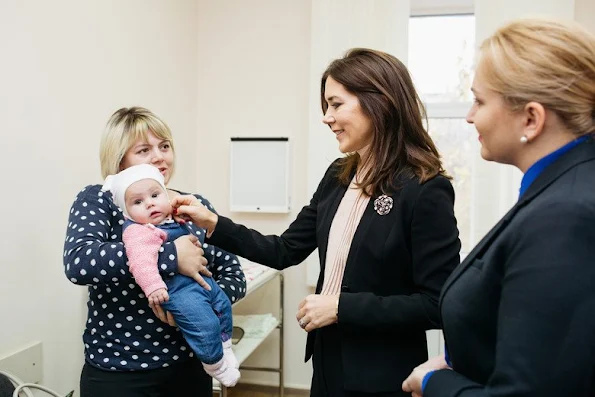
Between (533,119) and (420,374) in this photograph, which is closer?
(533,119)

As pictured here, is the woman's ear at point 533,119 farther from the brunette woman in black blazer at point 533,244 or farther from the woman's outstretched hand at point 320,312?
the woman's outstretched hand at point 320,312

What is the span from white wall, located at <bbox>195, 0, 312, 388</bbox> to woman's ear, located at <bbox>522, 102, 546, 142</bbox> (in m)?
2.25

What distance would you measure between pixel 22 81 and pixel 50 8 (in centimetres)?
32

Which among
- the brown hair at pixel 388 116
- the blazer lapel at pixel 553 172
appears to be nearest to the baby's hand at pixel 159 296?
the brown hair at pixel 388 116

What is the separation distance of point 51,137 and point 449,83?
225cm

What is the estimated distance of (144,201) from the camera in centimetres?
134

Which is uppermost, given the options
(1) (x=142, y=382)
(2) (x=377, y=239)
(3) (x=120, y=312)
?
(2) (x=377, y=239)

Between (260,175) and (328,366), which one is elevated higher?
(260,175)

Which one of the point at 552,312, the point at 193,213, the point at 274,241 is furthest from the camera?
the point at 274,241

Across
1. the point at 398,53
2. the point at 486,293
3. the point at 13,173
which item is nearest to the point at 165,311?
the point at 13,173

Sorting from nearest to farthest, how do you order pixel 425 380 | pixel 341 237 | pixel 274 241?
pixel 425 380 < pixel 341 237 < pixel 274 241

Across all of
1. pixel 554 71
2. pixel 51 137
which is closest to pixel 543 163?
pixel 554 71

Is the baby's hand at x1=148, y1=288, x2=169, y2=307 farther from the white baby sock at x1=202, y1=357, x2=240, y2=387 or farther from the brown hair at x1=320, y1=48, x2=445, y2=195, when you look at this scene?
the brown hair at x1=320, y1=48, x2=445, y2=195

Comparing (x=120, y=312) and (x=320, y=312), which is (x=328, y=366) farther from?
(x=120, y=312)
